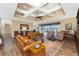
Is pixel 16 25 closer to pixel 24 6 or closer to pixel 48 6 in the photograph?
pixel 24 6

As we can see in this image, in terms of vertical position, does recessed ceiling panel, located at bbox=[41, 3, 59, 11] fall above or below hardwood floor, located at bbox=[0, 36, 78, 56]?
above

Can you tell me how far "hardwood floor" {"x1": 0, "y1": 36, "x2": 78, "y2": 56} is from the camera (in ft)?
6.74

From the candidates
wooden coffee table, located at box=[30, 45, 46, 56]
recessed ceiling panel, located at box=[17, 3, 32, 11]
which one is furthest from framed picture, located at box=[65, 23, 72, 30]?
recessed ceiling panel, located at box=[17, 3, 32, 11]

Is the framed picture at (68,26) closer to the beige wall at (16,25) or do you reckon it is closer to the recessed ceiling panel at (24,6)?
the beige wall at (16,25)

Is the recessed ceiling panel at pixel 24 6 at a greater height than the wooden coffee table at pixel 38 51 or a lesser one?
greater

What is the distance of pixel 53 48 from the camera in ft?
6.91

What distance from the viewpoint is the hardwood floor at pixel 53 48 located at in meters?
2.06

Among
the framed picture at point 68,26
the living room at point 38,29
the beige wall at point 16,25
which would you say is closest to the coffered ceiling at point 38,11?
the living room at point 38,29

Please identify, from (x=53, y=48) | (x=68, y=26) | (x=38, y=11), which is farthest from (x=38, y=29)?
(x=68, y=26)

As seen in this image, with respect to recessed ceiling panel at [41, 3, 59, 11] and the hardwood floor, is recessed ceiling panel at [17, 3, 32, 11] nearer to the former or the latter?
recessed ceiling panel at [41, 3, 59, 11]

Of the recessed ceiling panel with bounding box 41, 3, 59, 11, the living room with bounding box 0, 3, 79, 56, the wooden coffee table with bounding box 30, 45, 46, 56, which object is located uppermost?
the recessed ceiling panel with bounding box 41, 3, 59, 11

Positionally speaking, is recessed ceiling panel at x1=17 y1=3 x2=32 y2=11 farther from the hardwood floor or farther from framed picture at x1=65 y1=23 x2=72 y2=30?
framed picture at x1=65 y1=23 x2=72 y2=30

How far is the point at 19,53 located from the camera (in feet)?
6.99

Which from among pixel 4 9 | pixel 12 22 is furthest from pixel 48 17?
pixel 4 9
